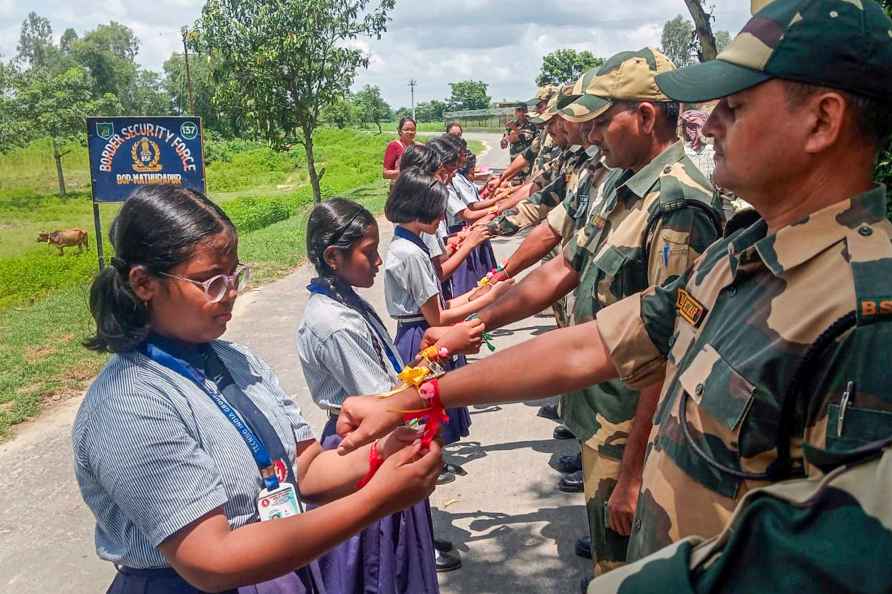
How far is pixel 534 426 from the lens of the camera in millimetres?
5523

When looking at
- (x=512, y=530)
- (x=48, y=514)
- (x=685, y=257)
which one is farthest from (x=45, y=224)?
(x=685, y=257)

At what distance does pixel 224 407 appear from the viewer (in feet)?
5.96

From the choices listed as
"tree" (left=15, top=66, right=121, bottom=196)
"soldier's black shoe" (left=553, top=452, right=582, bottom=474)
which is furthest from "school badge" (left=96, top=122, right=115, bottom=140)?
"tree" (left=15, top=66, right=121, bottom=196)

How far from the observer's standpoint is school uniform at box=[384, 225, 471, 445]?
400 centimetres

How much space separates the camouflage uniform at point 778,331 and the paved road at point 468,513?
2349mm

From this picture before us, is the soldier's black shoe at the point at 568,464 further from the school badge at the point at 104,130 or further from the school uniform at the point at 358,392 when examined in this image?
the school badge at the point at 104,130

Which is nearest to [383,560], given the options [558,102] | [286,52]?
[558,102]

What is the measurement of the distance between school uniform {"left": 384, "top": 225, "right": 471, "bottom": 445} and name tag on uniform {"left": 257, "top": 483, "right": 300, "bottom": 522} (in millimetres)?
2087

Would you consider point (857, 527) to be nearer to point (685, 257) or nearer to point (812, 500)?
point (812, 500)

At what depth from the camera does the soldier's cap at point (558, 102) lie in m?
3.74

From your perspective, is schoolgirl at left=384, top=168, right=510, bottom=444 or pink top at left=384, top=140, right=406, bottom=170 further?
pink top at left=384, top=140, right=406, bottom=170

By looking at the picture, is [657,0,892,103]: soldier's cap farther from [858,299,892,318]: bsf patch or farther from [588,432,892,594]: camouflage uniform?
[588,432,892,594]: camouflage uniform

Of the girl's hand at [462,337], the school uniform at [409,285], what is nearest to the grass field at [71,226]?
the school uniform at [409,285]

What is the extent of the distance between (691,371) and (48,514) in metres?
4.15
